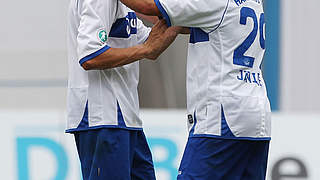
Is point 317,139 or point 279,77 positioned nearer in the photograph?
point 317,139

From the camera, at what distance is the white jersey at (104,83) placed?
12.2 feet

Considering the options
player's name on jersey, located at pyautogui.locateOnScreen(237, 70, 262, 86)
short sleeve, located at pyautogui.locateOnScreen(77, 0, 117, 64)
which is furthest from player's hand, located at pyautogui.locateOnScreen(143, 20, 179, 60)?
player's name on jersey, located at pyautogui.locateOnScreen(237, 70, 262, 86)

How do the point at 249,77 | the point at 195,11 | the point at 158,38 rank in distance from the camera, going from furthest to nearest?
the point at 158,38
the point at 249,77
the point at 195,11

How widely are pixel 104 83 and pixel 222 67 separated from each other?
23.1 inches

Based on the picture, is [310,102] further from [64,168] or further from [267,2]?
[64,168]

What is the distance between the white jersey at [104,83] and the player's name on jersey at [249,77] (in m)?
0.57

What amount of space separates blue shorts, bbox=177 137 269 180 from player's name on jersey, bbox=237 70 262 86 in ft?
0.94

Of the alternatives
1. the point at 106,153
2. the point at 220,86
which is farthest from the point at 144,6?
the point at 106,153

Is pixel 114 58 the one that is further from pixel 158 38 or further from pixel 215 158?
pixel 215 158

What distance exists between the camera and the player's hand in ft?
12.3

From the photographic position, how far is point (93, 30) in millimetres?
3576

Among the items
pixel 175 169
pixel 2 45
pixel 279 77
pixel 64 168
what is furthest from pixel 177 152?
pixel 2 45

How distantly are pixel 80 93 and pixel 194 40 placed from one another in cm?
62

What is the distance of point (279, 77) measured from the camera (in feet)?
21.9
